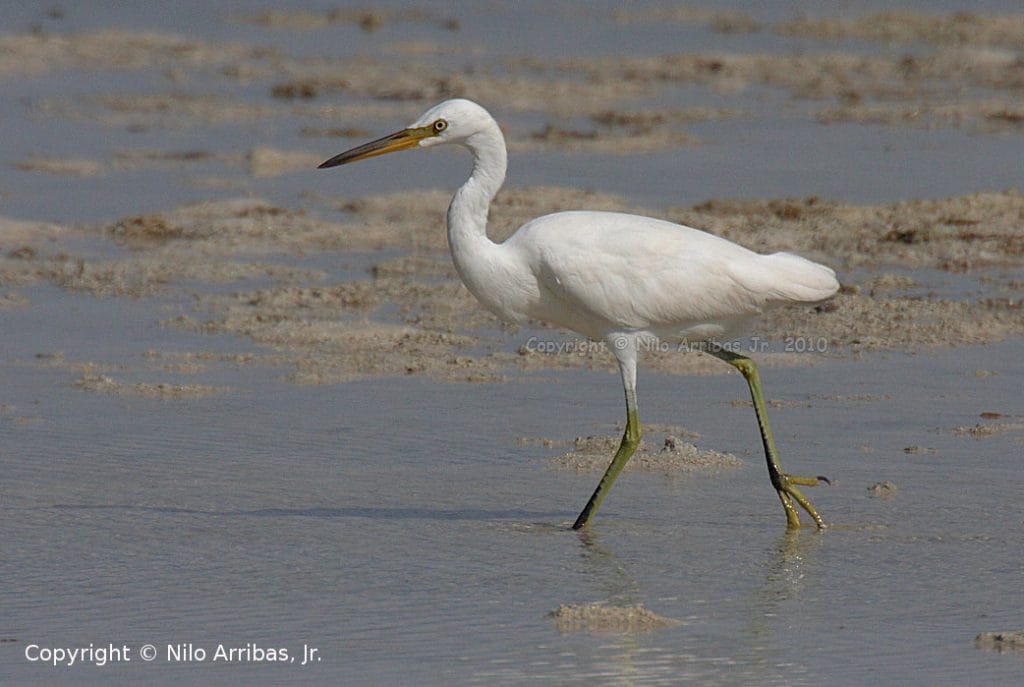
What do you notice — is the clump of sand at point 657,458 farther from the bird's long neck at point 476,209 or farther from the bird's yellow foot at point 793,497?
the bird's long neck at point 476,209

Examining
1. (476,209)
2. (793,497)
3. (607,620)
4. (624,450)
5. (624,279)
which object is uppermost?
(476,209)

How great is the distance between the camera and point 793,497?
672cm

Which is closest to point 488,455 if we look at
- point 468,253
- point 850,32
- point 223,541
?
point 468,253

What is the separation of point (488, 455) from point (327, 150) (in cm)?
721

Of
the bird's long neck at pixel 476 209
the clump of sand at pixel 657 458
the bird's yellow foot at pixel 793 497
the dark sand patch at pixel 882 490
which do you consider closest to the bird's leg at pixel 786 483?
the bird's yellow foot at pixel 793 497

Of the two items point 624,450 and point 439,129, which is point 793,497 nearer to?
point 624,450

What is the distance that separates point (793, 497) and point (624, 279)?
985 mm

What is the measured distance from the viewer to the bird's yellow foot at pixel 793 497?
6566 millimetres

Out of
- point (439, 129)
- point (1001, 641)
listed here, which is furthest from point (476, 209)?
point (1001, 641)

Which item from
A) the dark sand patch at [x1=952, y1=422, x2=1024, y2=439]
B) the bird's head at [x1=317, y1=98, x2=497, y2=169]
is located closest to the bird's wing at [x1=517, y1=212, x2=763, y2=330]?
the bird's head at [x1=317, y1=98, x2=497, y2=169]

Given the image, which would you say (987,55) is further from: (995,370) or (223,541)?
(223,541)

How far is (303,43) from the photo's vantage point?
69.9 ft

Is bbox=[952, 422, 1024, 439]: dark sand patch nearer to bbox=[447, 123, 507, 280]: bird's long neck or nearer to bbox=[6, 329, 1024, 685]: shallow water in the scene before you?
bbox=[6, 329, 1024, 685]: shallow water

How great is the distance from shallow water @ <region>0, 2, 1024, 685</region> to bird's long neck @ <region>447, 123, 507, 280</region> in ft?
2.78
